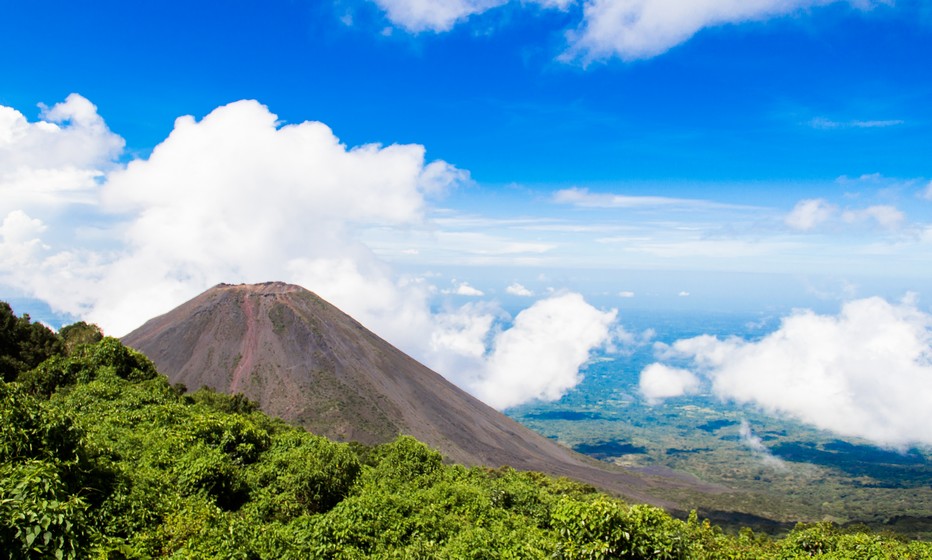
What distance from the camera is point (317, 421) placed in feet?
280

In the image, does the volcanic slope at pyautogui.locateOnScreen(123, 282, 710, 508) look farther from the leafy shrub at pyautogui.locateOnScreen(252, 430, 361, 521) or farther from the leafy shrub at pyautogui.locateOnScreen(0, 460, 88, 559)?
the leafy shrub at pyautogui.locateOnScreen(0, 460, 88, 559)

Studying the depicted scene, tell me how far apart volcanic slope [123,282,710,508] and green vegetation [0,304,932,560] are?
6257cm

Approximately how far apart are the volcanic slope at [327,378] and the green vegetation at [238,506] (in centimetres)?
6257

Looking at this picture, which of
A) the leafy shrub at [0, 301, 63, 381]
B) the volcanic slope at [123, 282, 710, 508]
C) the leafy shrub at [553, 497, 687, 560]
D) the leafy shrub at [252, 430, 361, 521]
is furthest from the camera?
the volcanic slope at [123, 282, 710, 508]

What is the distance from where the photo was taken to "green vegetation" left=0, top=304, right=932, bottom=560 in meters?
Answer: 9.62

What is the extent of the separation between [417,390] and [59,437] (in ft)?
317

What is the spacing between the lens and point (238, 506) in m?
18.7

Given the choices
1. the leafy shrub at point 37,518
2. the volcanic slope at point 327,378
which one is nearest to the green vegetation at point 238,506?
the leafy shrub at point 37,518

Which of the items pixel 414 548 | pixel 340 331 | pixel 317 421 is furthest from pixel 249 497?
pixel 340 331

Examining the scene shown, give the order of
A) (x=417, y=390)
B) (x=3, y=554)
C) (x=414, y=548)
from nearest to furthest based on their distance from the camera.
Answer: (x=3, y=554) < (x=414, y=548) < (x=417, y=390)

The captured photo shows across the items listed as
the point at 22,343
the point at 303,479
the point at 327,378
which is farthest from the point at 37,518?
the point at 327,378

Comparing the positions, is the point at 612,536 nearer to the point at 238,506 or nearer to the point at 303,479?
the point at 303,479

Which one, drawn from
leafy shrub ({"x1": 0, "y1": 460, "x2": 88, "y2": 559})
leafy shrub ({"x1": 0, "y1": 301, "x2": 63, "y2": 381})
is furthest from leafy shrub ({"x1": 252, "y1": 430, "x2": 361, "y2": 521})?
leafy shrub ({"x1": 0, "y1": 301, "x2": 63, "y2": 381})

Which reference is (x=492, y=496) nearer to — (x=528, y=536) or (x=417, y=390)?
(x=528, y=536)
